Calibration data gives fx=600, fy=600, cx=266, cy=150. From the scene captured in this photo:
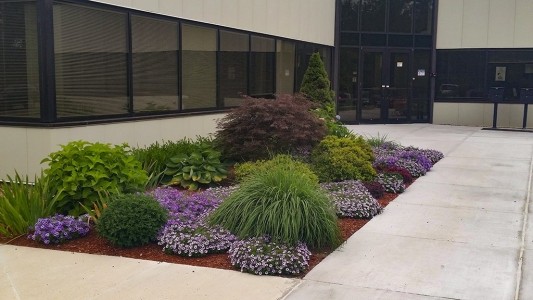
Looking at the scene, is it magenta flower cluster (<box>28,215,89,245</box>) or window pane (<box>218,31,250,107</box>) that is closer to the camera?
magenta flower cluster (<box>28,215,89,245</box>)

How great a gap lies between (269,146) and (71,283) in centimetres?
535

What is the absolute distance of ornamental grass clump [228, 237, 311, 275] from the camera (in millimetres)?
5805

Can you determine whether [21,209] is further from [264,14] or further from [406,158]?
[264,14]

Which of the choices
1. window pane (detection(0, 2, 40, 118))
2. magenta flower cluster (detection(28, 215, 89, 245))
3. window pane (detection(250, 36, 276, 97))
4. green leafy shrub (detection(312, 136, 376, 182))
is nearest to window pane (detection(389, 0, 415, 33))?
window pane (detection(250, 36, 276, 97))

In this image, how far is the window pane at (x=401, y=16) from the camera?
2223 cm

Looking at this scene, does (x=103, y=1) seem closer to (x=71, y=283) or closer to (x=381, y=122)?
(x=71, y=283)

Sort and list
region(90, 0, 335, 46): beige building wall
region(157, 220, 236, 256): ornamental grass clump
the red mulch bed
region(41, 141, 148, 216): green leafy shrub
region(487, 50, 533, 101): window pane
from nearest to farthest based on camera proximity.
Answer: the red mulch bed < region(157, 220, 236, 256): ornamental grass clump < region(41, 141, 148, 216): green leafy shrub < region(90, 0, 335, 46): beige building wall < region(487, 50, 533, 101): window pane

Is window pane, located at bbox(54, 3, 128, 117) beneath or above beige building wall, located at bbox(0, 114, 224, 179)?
above

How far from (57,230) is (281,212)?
252cm

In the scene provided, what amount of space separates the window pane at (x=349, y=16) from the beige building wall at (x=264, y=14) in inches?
16.7

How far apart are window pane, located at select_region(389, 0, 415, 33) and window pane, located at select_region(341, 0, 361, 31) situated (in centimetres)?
128

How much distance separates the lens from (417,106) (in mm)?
22672

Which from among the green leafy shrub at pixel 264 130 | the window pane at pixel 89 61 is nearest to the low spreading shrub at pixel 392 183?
the green leafy shrub at pixel 264 130

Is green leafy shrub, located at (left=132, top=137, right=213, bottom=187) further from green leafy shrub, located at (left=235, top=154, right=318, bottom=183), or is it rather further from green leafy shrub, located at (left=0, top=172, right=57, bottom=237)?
green leafy shrub, located at (left=0, top=172, right=57, bottom=237)
